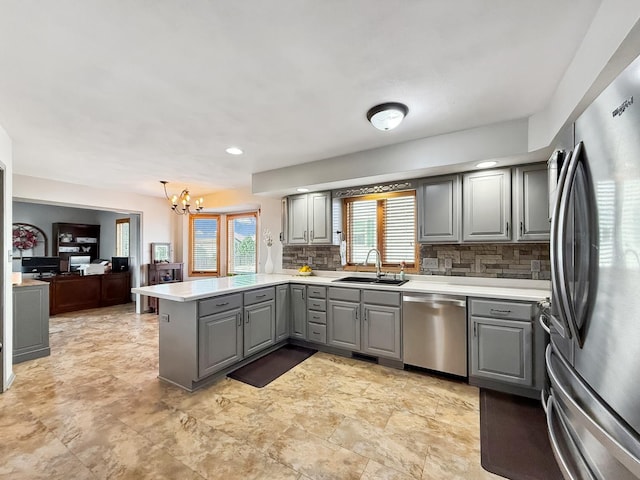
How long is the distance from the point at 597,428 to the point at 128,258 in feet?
27.4

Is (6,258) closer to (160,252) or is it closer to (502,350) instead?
(160,252)

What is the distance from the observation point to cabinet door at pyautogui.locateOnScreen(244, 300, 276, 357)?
3178 millimetres

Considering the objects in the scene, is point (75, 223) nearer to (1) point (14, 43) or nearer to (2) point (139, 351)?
(2) point (139, 351)

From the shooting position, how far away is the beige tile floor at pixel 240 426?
173 cm

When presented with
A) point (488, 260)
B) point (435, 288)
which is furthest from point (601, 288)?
point (488, 260)

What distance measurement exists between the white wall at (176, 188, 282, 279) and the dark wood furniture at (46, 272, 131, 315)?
1677 mm

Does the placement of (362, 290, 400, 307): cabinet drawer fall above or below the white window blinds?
below

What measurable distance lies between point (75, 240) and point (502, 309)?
31.4 ft

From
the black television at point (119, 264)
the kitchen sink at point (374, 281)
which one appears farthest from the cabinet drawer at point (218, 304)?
the black television at point (119, 264)

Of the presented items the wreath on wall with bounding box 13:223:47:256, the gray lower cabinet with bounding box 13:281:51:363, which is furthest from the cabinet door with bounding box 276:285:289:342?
the wreath on wall with bounding box 13:223:47:256

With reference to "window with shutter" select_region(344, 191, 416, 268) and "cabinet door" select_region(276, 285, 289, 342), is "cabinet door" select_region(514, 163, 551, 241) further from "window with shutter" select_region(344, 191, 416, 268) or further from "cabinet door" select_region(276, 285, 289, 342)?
"cabinet door" select_region(276, 285, 289, 342)

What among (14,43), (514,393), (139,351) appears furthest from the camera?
(139,351)

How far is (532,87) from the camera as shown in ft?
6.62

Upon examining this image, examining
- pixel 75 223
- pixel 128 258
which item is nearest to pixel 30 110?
pixel 128 258
